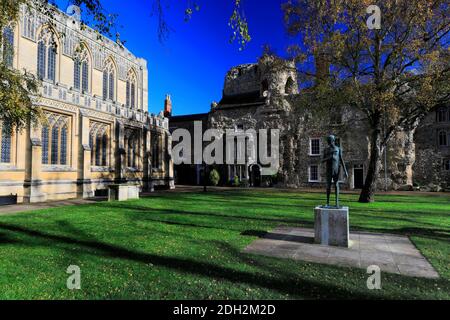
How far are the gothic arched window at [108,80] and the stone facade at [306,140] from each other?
15.8 m

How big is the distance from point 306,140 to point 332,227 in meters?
31.9

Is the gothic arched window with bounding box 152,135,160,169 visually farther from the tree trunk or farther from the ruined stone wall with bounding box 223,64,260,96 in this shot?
the tree trunk

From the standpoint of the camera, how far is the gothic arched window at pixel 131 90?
110 ft

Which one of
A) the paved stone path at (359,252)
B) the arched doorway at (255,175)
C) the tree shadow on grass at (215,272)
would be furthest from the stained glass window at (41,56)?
the arched doorway at (255,175)

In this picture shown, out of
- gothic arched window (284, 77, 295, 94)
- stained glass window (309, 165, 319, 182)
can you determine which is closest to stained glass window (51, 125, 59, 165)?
stained glass window (309, 165, 319, 182)

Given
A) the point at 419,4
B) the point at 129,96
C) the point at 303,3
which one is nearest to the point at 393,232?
the point at 419,4

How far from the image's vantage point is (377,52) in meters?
17.7

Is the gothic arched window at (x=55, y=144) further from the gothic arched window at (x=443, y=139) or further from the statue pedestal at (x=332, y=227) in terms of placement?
the gothic arched window at (x=443, y=139)

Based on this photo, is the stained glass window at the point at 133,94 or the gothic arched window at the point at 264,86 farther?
the gothic arched window at the point at 264,86

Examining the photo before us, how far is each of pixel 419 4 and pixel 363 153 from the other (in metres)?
22.3
